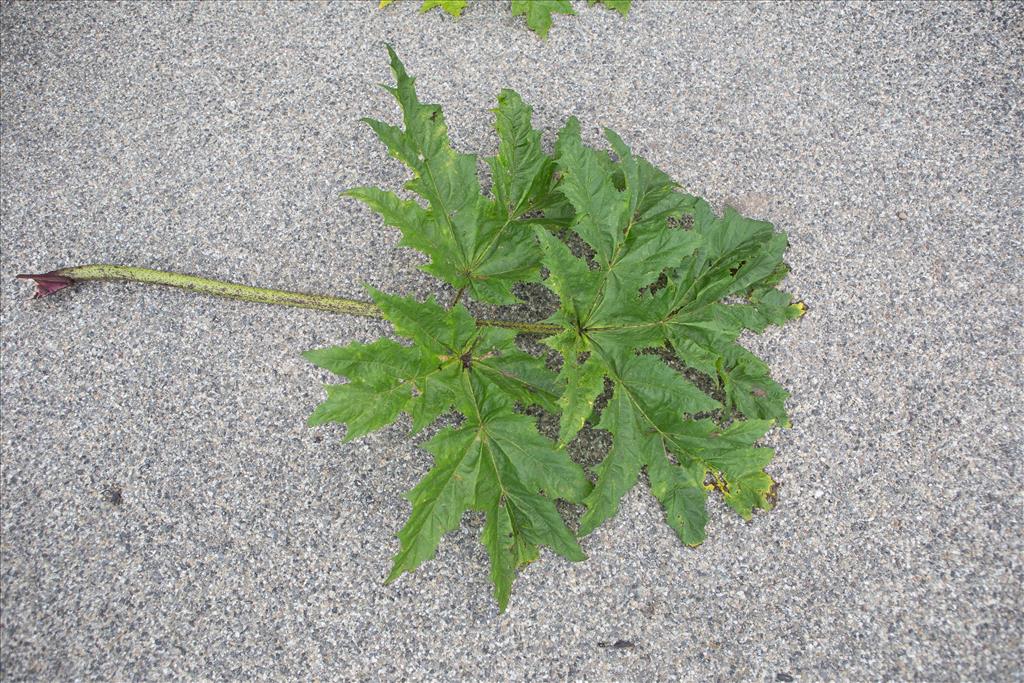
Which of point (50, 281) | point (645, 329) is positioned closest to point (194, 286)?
point (50, 281)

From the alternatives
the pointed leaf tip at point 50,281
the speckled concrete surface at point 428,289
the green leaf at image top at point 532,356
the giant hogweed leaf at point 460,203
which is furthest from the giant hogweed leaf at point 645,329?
the pointed leaf tip at point 50,281

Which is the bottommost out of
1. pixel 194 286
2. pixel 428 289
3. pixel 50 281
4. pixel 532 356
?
pixel 50 281

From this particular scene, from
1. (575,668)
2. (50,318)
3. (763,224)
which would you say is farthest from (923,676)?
(50,318)

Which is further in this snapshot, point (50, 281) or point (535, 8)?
point (535, 8)

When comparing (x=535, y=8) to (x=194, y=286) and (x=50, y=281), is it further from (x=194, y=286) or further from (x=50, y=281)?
(x=50, y=281)

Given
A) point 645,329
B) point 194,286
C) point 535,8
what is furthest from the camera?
point 535,8

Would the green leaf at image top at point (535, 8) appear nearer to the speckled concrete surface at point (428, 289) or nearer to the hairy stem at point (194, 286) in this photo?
the speckled concrete surface at point (428, 289)
